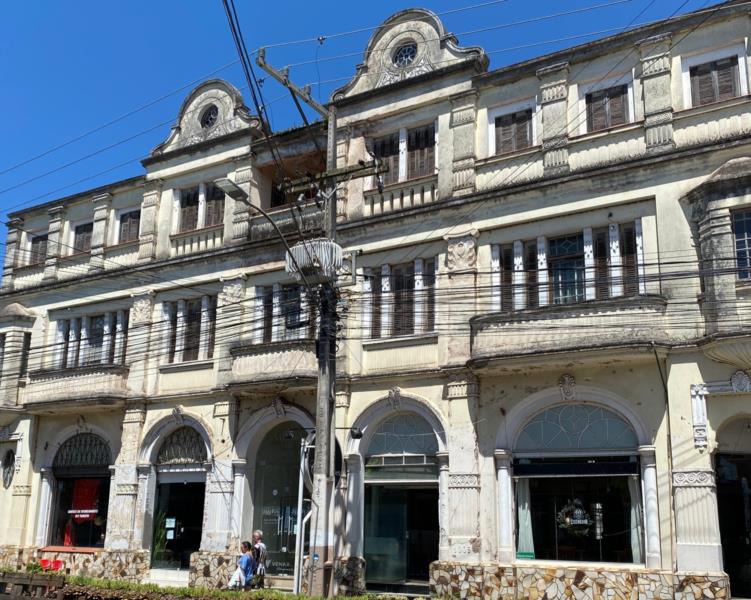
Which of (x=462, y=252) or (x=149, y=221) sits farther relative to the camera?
(x=149, y=221)

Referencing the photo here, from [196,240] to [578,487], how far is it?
1412 centimetres

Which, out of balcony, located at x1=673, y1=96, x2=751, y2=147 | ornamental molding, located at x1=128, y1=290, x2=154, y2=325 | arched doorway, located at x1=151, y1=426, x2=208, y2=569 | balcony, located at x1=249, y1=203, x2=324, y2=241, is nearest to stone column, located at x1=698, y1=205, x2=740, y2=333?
balcony, located at x1=673, y1=96, x2=751, y2=147

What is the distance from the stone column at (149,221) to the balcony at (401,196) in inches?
319

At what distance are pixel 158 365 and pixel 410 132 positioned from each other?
10.5 metres

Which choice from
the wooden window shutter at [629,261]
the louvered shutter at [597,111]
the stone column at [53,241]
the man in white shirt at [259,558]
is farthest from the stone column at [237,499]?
the louvered shutter at [597,111]

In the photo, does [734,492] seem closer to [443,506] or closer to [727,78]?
[443,506]

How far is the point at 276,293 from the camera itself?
78.0 ft

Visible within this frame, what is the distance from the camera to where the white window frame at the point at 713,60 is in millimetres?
17859

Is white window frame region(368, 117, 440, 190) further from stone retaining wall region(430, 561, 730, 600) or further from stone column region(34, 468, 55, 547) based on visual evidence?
stone column region(34, 468, 55, 547)

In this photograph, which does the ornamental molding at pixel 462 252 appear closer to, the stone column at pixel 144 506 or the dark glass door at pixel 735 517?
the dark glass door at pixel 735 517

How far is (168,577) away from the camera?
23656 mm

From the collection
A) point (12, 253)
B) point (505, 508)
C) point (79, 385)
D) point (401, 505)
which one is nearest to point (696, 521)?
point (505, 508)

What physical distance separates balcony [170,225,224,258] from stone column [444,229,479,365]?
814 cm

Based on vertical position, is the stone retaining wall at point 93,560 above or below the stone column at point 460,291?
below
